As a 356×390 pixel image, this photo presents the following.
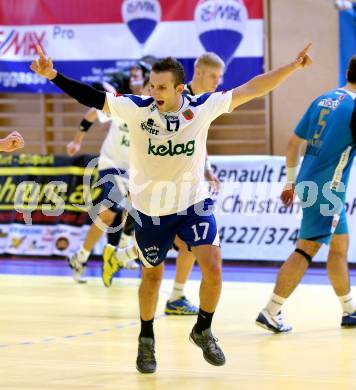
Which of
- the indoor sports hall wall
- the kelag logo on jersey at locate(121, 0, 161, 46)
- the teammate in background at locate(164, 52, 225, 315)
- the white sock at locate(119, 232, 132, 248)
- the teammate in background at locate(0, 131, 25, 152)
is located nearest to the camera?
the teammate in background at locate(0, 131, 25, 152)

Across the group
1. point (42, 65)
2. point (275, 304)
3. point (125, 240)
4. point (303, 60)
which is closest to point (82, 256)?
point (125, 240)

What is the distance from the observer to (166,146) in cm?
500

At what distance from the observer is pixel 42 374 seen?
16.1 feet

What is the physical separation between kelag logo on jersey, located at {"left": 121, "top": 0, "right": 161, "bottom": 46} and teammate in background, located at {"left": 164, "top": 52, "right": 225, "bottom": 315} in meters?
4.97

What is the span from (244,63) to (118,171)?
3.22 m

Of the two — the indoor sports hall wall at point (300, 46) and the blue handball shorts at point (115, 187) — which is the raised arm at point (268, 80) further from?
the indoor sports hall wall at point (300, 46)

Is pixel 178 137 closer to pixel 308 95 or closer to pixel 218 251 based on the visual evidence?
pixel 218 251

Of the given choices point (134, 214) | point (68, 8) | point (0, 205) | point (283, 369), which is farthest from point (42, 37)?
point (283, 369)

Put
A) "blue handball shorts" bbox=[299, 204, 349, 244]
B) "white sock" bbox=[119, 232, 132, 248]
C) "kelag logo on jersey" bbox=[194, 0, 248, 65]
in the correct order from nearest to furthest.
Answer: "blue handball shorts" bbox=[299, 204, 349, 244] < "white sock" bbox=[119, 232, 132, 248] < "kelag logo on jersey" bbox=[194, 0, 248, 65]

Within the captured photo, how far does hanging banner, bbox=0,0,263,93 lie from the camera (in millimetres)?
11555

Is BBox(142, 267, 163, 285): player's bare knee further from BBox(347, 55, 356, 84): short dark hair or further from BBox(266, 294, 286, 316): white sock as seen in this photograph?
BBox(347, 55, 356, 84): short dark hair

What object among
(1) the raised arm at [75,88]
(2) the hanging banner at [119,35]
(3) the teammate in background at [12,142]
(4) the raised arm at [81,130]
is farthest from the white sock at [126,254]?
(2) the hanging banner at [119,35]

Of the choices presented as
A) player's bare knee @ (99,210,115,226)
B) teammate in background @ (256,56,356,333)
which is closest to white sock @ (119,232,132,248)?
player's bare knee @ (99,210,115,226)

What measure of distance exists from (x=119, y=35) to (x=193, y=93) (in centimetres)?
533
